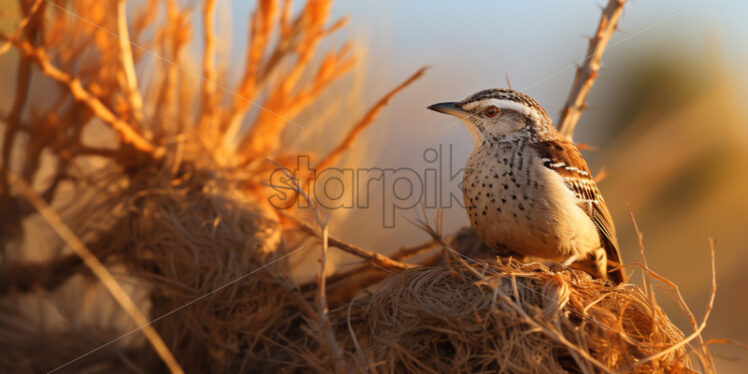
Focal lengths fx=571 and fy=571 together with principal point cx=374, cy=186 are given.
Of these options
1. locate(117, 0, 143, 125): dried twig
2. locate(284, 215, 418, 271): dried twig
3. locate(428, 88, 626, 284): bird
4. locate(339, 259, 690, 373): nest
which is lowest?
locate(339, 259, 690, 373): nest

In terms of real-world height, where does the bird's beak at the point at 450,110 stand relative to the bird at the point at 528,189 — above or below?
above

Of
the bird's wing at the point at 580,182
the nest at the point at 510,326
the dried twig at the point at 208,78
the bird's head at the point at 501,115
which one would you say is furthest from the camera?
the dried twig at the point at 208,78

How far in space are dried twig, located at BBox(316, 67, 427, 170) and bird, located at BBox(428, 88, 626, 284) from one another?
9.5 inches

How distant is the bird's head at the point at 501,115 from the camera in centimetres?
324

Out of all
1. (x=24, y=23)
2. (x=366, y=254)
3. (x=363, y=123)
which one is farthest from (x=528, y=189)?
(x=24, y=23)

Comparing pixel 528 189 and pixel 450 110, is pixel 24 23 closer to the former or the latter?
pixel 450 110

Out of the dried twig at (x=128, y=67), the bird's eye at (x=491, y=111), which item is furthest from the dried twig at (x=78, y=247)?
the bird's eye at (x=491, y=111)

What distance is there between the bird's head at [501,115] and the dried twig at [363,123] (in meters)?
0.21

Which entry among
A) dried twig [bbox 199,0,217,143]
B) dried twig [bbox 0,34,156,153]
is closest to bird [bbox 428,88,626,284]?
dried twig [bbox 199,0,217,143]

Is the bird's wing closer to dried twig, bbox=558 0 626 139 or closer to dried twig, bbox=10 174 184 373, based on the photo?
dried twig, bbox=558 0 626 139

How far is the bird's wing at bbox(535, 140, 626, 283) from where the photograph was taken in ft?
10.2

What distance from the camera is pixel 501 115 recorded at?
10.7ft

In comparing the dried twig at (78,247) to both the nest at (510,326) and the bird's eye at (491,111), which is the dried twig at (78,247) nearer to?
the nest at (510,326)

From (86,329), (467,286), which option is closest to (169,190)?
(86,329)
